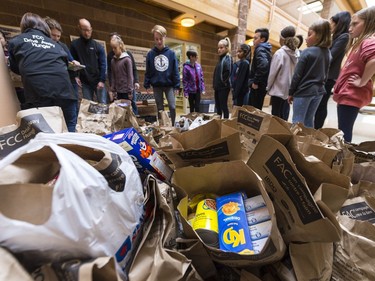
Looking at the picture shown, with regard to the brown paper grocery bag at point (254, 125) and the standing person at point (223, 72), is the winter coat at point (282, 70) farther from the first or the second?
the brown paper grocery bag at point (254, 125)

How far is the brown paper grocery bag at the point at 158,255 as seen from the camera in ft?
1.10

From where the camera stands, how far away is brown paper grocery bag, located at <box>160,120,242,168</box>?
1.71 feet

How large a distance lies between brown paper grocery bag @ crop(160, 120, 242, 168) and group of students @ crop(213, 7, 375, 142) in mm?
1041

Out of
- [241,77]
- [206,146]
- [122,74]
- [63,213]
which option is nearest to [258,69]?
[241,77]

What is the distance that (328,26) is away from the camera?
1291 millimetres

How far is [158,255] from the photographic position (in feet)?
1.15

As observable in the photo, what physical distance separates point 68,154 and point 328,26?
1690 millimetres

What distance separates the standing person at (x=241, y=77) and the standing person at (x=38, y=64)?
1931 millimetres

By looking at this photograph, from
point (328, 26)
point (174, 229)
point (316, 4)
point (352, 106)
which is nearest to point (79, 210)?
point (174, 229)

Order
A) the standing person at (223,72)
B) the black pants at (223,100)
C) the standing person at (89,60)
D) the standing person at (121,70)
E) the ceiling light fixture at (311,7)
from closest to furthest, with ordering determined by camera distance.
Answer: the standing person at (89,60)
the standing person at (121,70)
the standing person at (223,72)
the black pants at (223,100)
the ceiling light fixture at (311,7)

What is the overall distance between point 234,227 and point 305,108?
142 cm

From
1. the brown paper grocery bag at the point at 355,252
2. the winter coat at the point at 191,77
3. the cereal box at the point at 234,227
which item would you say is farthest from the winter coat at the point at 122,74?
the brown paper grocery bag at the point at 355,252

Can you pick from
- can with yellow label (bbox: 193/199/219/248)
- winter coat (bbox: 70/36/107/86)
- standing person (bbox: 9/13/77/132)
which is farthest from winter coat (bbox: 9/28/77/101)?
can with yellow label (bbox: 193/199/219/248)

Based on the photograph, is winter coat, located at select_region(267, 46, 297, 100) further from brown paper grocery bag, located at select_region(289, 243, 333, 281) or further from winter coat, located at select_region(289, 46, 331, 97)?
brown paper grocery bag, located at select_region(289, 243, 333, 281)
